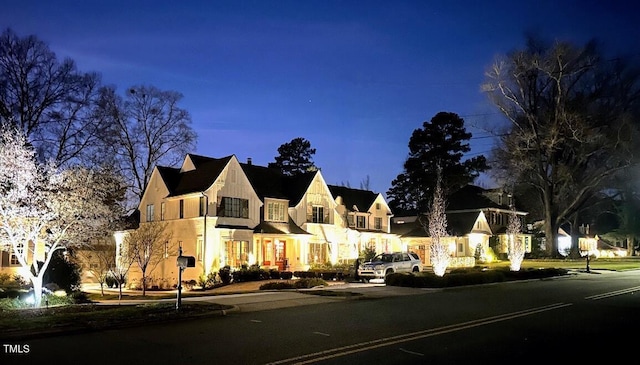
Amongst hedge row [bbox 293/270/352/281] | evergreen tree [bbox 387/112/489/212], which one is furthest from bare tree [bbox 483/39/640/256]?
hedge row [bbox 293/270/352/281]

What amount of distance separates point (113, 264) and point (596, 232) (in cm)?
8401

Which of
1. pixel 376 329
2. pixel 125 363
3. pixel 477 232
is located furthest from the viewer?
pixel 477 232

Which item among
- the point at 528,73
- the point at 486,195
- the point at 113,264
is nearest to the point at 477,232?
the point at 486,195

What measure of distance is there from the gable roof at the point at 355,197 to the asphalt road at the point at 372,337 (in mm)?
31445

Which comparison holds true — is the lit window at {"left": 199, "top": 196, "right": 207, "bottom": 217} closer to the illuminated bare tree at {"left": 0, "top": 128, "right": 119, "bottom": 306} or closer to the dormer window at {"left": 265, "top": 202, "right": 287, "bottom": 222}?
the dormer window at {"left": 265, "top": 202, "right": 287, "bottom": 222}

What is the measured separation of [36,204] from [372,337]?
1463 cm

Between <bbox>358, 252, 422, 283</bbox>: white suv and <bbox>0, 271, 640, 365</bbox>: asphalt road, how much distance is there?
1317cm

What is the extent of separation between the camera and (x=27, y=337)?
38.9 ft

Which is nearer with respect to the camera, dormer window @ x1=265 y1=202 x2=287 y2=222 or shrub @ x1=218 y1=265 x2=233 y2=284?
shrub @ x1=218 y1=265 x2=233 y2=284

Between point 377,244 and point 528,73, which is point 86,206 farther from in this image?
point 528,73

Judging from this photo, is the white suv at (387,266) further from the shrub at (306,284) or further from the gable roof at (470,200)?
the gable roof at (470,200)

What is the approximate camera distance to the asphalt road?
10.1 metres

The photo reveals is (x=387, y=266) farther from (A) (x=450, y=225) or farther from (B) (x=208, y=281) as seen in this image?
(A) (x=450, y=225)

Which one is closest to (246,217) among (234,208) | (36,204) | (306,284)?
(234,208)
